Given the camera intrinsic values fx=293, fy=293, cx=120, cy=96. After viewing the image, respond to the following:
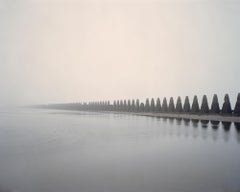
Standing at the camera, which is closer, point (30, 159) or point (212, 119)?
point (30, 159)

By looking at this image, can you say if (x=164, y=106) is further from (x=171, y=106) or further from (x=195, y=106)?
(x=195, y=106)

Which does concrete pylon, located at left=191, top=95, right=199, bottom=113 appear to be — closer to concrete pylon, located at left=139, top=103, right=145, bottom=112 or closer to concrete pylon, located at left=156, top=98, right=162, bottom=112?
concrete pylon, located at left=156, top=98, right=162, bottom=112

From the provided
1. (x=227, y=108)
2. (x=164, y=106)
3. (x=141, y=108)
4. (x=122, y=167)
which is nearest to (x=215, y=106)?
(x=227, y=108)

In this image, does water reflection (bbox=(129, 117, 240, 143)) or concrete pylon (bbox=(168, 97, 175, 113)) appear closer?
water reflection (bbox=(129, 117, 240, 143))

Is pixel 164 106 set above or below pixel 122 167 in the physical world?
above

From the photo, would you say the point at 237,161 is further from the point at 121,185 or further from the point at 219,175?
the point at 121,185

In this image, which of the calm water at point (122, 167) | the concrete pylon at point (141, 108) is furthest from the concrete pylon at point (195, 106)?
the calm water at point (122, 167)

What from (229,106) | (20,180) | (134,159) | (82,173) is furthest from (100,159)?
(229,106)

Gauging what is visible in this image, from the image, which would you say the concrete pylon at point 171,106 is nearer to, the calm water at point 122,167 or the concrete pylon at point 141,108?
the concrete pylon at point 141,108

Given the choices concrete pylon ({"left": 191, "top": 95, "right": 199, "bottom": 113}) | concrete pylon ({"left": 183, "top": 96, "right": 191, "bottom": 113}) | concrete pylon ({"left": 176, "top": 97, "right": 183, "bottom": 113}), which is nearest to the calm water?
concrete pylon ({"left": 191, "top": 95, "right": 199, "bottom": 113})

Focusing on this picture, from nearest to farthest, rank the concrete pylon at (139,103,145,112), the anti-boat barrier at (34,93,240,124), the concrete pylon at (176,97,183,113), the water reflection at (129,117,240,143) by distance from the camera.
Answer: the water reflection at (129,117,240,143), the anti-boat barrier at (34,93,240,124), the concrete pylon at (176,97,183,113), the concrete pylon at (139,103,145,112)

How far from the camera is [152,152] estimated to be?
41.3 feet

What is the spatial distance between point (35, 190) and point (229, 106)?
94.3 feet

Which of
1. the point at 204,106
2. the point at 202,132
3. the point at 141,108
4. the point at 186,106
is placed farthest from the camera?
the point at 141,108
